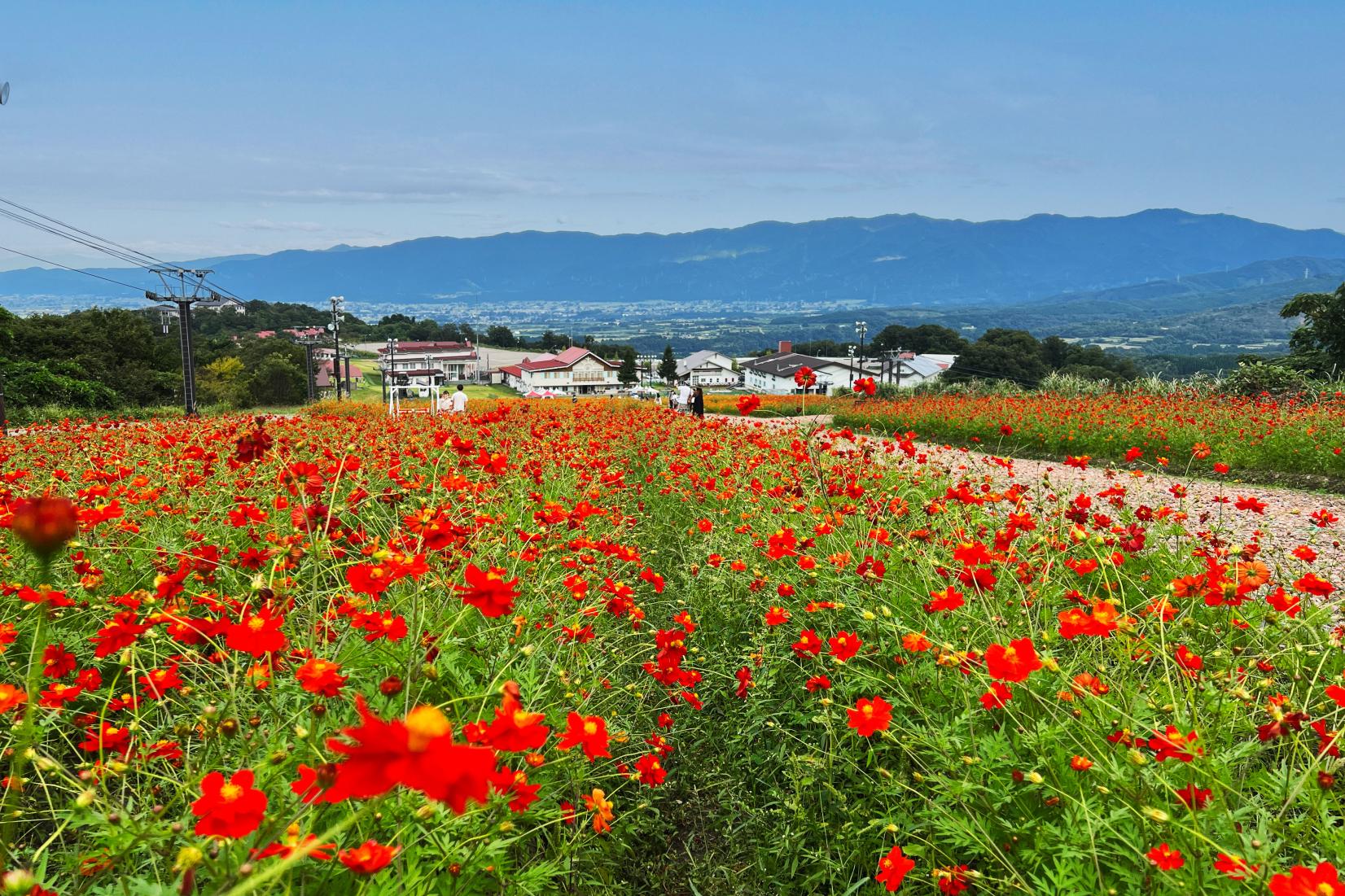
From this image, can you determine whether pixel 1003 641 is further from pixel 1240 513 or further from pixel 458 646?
pixel 1240 513

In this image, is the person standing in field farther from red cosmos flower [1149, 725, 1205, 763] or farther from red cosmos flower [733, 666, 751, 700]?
red cosmos flower [1149, 725, 1205, 763]

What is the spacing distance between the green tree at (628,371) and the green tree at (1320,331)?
82.5 m

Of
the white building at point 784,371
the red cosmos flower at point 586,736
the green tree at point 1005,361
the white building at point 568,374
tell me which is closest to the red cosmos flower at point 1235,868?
the red cosmos flower at point 586,736

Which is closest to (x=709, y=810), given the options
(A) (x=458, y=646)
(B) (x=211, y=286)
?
(A) (x=458, y=646)

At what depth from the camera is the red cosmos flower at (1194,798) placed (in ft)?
4.51

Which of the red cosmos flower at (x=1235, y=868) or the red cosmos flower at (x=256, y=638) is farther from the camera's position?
the red cosmos flower at (x=256, y=638)

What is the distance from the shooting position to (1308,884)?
1086 mm

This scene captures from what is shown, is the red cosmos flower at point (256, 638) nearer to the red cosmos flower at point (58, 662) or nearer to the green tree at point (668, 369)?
the red cosmos flower at point (58, 662)

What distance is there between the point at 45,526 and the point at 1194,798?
5.77 ft

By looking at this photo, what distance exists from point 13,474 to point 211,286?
93.0 ft

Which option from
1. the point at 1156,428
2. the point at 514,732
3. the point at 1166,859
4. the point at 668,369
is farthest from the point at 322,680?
the point at 668,369

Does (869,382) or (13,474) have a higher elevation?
(869,382)

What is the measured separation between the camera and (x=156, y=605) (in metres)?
1.88

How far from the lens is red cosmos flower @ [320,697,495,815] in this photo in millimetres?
600
